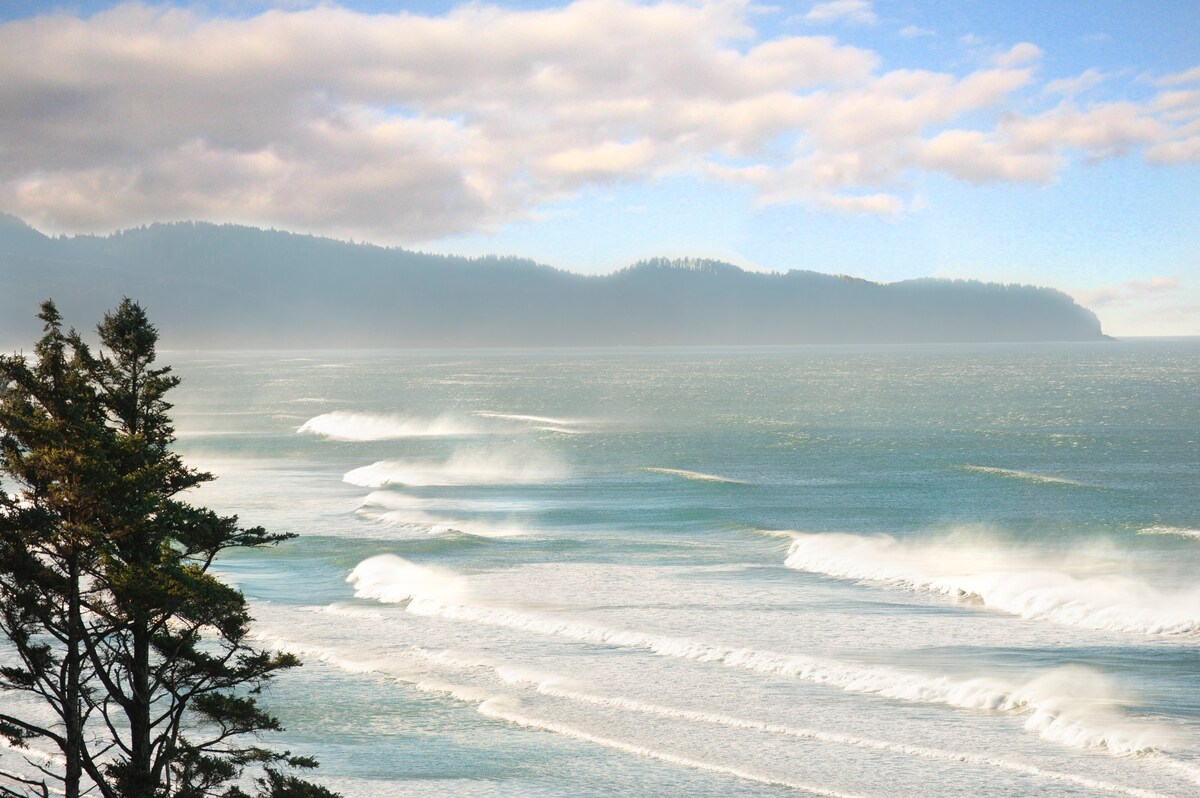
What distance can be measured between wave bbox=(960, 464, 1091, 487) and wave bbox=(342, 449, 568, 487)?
27.5 meters

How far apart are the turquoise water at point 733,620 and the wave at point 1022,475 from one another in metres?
0.49

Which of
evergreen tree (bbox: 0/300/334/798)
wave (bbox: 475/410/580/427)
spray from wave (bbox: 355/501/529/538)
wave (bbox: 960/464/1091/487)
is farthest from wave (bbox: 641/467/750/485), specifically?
evergreen tree (bbox: 0/300/334/798)

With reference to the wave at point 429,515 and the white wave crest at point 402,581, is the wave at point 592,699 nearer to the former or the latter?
the white wave crest at point 402,581

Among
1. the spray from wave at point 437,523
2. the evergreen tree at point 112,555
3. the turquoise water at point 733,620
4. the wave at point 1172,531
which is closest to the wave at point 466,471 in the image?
the turquoise water at point 733,620

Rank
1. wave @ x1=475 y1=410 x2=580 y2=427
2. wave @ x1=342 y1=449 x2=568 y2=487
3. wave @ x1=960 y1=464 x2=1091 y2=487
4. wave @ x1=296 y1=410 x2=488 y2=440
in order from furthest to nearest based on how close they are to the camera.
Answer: wave @ x1=475 y1=410 x2=580 y2=427 → wave @ x1=296 y1=410 x2=488 y2=440 → wave @ x1=342 y1=449 x2=568 y2=487 → wave @ x1=960 y1=464 x2=1091 y2=487

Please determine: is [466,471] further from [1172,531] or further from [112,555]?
[112,555]

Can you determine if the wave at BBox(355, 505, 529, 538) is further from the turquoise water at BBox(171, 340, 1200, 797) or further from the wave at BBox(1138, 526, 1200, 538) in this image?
the wave at BBox(1138, 526, 1200, 538)

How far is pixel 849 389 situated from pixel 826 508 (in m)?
120

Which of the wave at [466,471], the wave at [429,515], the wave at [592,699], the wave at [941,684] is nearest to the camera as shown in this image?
the wave at [592,699]

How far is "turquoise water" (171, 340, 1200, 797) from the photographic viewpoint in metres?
21.0

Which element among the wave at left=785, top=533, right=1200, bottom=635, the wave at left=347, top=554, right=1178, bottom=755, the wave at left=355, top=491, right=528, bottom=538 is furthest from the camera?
the wave at left=355, top=491, right=528, bottom=538

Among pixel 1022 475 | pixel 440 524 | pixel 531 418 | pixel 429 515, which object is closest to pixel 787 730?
pixel 440 524

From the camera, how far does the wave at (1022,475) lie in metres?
65.1

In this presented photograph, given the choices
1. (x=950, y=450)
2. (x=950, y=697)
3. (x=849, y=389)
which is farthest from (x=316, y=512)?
(x=849, y=389)
